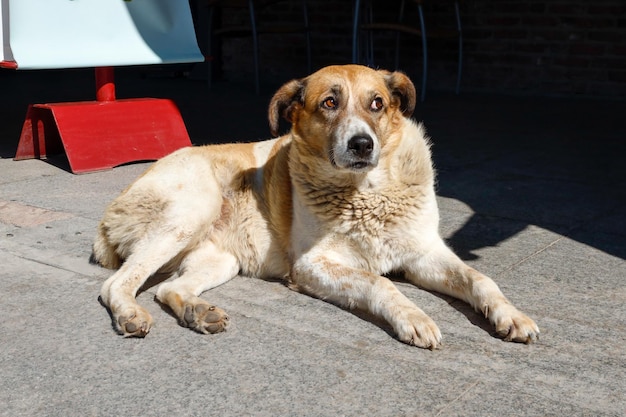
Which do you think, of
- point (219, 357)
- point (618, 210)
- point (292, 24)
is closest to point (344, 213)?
point (219, 357)

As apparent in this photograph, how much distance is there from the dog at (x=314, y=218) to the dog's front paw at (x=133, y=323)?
17mm

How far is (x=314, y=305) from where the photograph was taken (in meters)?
3.33

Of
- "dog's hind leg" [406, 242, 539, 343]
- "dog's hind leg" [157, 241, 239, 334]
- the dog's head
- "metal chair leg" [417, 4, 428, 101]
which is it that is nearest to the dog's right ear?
the dog's head

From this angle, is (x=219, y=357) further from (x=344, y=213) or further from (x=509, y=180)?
(x=509, y=180)

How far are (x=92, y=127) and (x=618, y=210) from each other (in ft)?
11.3

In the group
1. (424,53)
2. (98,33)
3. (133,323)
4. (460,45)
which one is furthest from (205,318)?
(460,45)

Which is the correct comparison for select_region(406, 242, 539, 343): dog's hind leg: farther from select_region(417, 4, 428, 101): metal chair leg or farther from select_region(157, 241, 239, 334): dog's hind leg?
select_region(417, 4, 428, 101): metal chair leg

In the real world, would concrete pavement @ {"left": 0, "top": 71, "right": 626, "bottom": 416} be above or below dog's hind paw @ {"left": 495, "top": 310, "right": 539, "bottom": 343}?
below

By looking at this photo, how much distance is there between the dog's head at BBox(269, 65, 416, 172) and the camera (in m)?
3.28

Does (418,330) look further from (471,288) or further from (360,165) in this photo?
(360,165)

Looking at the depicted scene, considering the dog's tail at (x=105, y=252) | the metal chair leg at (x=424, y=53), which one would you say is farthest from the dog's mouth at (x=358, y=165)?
the metal chair leg at (x=424, y=53)

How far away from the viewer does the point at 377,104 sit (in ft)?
11.3

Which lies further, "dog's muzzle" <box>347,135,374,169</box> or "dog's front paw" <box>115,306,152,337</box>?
"dog's muzzle" <box>347,135,374,169</box>

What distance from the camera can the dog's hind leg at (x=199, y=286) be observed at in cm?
304
